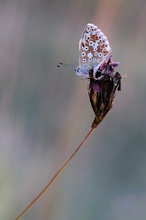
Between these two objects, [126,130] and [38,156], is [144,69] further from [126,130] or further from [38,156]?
[38,156]

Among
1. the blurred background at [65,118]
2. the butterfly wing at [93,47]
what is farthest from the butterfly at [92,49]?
the blurred background at [65,118]

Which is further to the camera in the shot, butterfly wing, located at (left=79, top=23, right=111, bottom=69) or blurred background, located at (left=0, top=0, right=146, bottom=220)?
blurred background, located at (left=0, top=0, right=146, bottom=220)

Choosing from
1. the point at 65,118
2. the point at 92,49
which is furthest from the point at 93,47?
the point at 65,118

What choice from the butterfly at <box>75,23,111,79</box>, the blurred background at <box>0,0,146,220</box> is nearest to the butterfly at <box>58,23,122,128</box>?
the butterfly at <box>75,23,111,79</box>

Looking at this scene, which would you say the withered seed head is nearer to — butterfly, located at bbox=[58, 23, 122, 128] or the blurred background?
butterfly, located at bbox=[58, 23, 122, 128]

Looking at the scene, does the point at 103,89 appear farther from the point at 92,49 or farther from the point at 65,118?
the point at 65,118

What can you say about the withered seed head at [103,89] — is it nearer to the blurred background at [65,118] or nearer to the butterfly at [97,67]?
the butterfly at [97,67]

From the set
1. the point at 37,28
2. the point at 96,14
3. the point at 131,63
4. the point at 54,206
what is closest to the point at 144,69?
the point at 131,63

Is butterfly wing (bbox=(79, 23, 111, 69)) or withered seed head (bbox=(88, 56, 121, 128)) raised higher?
butterfly wing (bbox=(79, 23, 111, 69))
